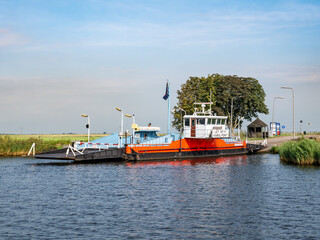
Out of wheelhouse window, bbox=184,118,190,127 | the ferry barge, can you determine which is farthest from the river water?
wheelhouse window, bbox=184,118,190,127

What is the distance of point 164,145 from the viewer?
55219mm

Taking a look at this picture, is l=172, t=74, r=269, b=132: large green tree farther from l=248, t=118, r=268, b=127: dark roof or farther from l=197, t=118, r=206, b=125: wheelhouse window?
l=197, t=118, r=206, b=125: wheelhouse window

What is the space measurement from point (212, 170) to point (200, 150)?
1479cm

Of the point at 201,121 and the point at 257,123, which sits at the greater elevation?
the point at 257,123

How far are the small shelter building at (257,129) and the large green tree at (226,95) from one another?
189 centimetres

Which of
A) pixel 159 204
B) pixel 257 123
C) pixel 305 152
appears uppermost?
pixel 257 123

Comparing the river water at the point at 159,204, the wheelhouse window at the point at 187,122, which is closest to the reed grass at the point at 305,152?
the river water at the point at 159,204

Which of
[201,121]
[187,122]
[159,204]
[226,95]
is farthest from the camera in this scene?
[226,95]

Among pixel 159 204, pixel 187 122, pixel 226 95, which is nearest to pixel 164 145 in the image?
pixel 187 122

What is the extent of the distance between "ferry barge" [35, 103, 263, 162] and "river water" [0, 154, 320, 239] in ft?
24.3

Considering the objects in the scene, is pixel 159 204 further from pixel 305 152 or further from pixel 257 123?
pixel 257 123

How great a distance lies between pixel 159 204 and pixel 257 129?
78.0 metres

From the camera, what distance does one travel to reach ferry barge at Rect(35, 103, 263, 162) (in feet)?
168

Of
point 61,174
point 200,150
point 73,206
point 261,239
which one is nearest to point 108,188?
point 73,206
